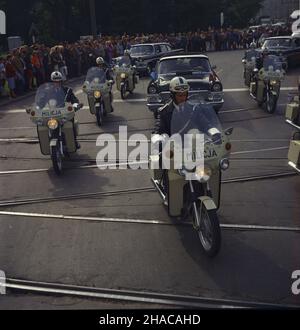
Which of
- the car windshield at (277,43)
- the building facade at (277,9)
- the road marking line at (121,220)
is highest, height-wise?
the road marking line at (121,220)

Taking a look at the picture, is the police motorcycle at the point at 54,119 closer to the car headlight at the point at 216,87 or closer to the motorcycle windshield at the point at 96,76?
the motorcycle windshield at the point at 96,76

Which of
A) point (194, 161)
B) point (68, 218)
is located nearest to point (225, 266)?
point (194, 161)

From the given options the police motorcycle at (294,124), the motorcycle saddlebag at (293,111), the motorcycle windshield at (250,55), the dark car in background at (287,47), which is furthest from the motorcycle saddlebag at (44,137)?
the dark car in background at (287,47)

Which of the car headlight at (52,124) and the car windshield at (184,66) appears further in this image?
the car windshield at (184,66)

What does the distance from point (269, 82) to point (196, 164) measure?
30.0ft

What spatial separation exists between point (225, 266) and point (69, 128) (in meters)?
5.56

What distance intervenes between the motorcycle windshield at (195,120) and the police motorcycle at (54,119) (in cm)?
393

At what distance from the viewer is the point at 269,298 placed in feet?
16.3

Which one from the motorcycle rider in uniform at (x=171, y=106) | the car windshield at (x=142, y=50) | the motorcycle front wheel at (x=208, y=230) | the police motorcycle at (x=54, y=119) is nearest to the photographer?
the motorcycle front wheel at (x=208, y=230)

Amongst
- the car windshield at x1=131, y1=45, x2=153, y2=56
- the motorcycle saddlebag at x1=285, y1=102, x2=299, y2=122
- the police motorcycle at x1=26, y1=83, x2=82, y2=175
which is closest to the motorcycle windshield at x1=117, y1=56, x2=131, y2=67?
the car windshield at x1=131, y1=45, x2=153, y2=56

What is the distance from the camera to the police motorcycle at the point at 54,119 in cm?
1002

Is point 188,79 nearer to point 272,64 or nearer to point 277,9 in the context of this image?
point 272,64

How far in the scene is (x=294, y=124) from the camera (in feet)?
35.9

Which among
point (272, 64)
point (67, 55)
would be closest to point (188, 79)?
point (272, 64)
